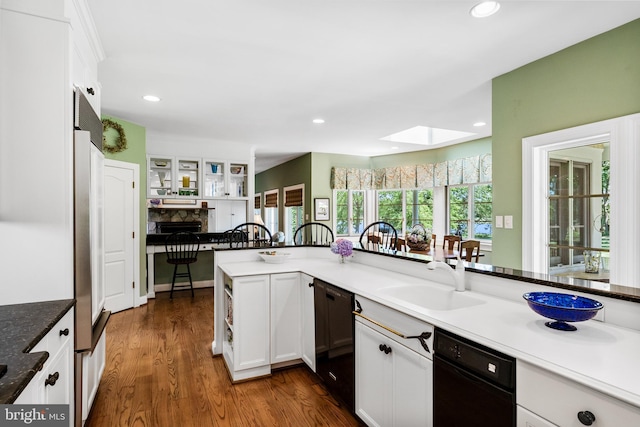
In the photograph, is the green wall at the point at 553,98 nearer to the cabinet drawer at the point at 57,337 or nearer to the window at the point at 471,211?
the window at the point at 471,211

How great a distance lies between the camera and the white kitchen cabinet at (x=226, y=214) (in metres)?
6.23

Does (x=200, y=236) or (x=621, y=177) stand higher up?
(x=621, y=177)

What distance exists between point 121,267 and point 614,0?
5.58m

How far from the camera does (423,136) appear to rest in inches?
243

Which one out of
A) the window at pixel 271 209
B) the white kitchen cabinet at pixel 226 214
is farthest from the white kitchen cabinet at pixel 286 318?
the window at pixel 271 209

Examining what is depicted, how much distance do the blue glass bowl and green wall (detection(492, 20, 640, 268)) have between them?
173 cm

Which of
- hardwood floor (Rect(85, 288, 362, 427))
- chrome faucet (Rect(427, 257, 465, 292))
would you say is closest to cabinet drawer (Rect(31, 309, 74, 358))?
hardwood floor (Rect(85, 288, 362, 427))

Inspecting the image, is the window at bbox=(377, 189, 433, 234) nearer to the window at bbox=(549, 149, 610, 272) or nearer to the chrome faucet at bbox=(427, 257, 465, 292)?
the window at bbox=(549, 149, 610, 272)

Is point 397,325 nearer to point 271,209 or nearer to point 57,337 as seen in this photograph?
point 57,337

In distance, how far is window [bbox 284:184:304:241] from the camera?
7.54 m

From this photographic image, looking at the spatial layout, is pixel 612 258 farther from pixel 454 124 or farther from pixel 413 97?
pixel 454 124

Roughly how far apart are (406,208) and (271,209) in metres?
4.38

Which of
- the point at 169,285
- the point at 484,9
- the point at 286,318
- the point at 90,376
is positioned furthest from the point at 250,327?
the point at 169,285

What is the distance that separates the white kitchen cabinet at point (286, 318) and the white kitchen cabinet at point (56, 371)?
1.36m
